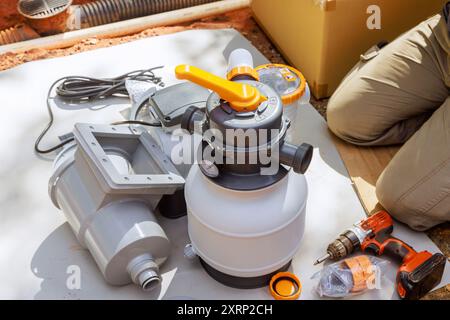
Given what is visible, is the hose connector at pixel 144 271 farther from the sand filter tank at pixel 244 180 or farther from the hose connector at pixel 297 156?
the hose connector at pixel 297 156

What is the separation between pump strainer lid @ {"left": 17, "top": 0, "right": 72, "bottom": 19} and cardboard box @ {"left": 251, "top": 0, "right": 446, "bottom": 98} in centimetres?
117

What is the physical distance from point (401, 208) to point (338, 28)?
721 mm

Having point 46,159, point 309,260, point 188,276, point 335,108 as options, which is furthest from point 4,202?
point 335,108

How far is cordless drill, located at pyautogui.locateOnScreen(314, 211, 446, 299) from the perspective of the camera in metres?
1.28

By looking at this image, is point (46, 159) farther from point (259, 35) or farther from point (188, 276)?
point (259, 35)

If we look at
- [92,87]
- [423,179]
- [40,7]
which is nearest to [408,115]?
[423,179]

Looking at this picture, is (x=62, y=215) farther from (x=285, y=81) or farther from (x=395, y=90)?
(x=395, y=90)

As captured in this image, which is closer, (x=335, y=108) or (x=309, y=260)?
(x=309, y=260)

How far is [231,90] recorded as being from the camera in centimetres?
106

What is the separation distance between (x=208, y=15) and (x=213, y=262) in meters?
1.67

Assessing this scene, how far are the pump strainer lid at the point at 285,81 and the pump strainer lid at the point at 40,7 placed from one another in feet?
4.39

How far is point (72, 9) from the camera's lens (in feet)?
8.35

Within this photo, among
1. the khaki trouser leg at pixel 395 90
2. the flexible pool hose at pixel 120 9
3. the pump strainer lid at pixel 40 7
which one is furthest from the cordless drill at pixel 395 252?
the pump strainer lid at pixel 40 7
